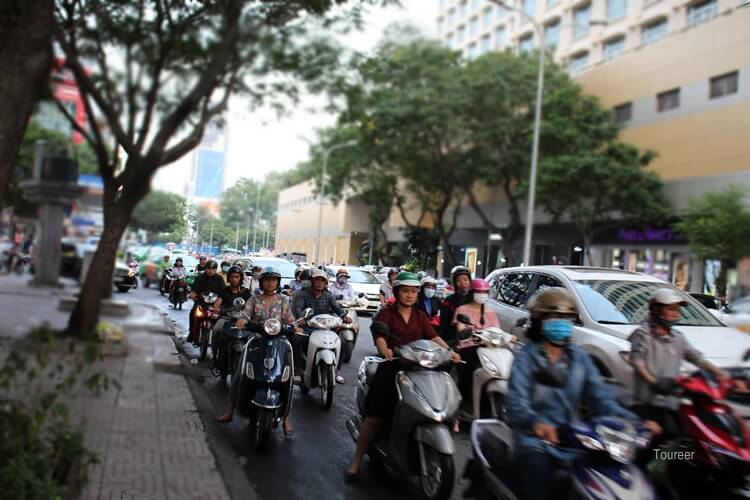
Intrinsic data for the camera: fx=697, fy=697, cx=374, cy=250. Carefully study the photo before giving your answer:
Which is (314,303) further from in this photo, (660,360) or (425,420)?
(660,360)

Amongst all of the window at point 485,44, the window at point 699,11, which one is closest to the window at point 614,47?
the window at point 699,11

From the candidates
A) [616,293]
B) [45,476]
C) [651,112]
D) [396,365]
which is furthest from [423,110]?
[45,476]

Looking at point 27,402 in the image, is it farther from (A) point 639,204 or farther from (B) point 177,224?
(A) point 639,204

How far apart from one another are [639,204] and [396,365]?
18856mm

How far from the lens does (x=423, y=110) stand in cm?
2430

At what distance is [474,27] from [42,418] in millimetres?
50681

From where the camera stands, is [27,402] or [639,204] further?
[639,204]

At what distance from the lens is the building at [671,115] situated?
18750 millimetres

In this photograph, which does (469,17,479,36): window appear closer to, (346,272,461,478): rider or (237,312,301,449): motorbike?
(237,312,301,449): motorbike

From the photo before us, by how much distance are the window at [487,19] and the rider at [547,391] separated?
4717cm

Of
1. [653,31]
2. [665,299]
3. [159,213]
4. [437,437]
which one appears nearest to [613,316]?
[665,299]

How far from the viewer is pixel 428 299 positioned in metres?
8.42

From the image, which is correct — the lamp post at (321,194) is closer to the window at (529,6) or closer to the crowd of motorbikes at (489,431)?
the crowd of motorbikes at (489,431)

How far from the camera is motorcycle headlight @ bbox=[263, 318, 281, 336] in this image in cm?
566
